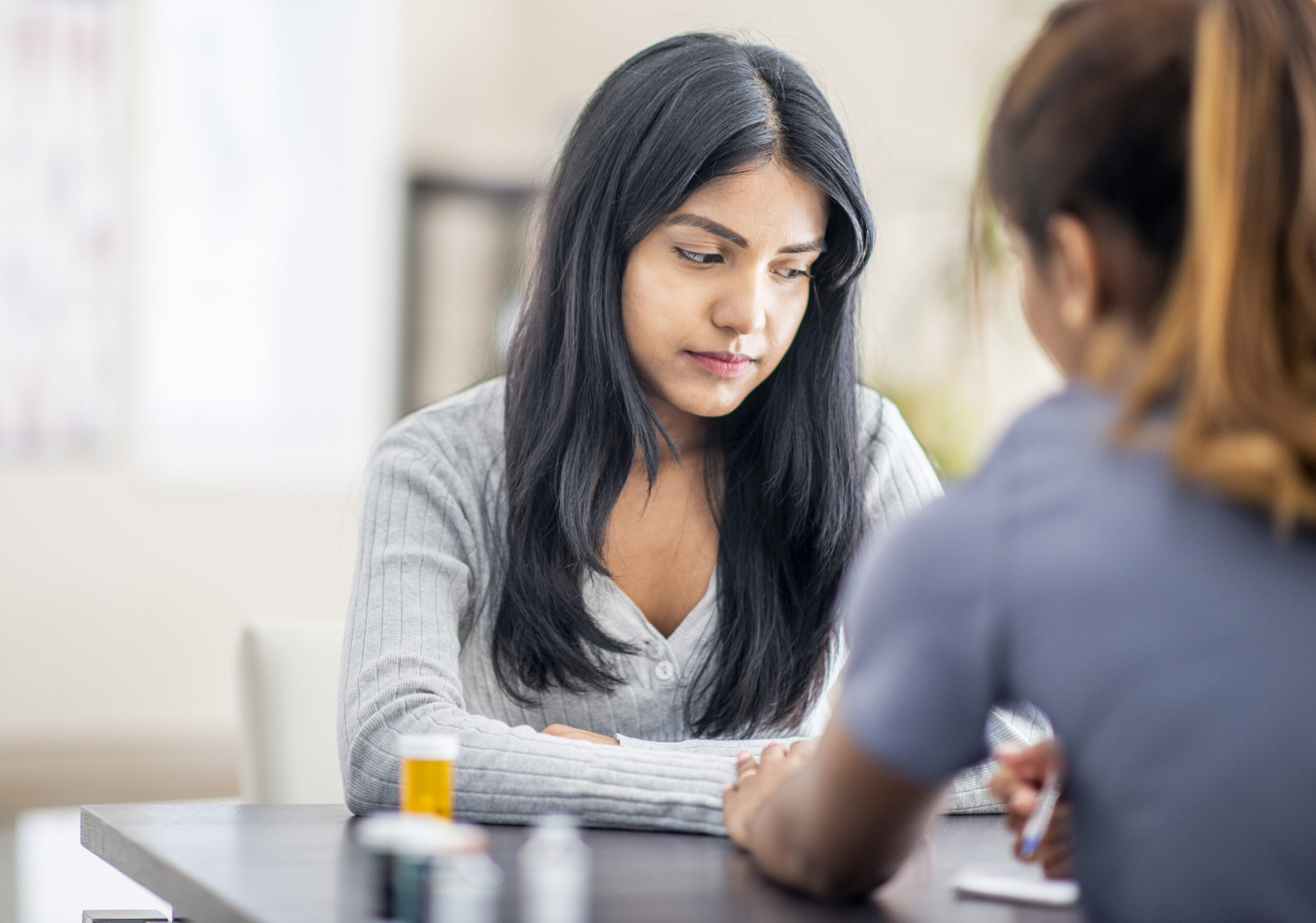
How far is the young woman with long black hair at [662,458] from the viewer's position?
4.25ft

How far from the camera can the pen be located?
0.80 metres

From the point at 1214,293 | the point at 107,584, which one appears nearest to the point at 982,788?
the point at 1214,293

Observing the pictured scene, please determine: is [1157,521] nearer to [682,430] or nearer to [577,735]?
[577,735]

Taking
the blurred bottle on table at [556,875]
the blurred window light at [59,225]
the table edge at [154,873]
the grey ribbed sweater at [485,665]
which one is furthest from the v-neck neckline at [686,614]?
the blurred window light at [59,225]

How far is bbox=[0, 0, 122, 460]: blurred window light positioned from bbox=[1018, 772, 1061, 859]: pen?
397 centimetres

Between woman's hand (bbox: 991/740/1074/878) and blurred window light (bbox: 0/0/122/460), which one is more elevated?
blurred window light (bbox: 0/0/122/460)

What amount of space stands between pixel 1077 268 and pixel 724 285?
2.15 feet

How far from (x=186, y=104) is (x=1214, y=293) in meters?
4.40

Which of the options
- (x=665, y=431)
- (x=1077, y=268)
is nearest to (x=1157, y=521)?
(x=1077, y=268)

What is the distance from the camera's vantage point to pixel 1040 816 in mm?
811

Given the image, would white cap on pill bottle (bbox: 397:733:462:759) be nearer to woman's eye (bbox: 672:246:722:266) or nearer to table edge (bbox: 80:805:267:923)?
table edge (bbox: 80:805:267:923)

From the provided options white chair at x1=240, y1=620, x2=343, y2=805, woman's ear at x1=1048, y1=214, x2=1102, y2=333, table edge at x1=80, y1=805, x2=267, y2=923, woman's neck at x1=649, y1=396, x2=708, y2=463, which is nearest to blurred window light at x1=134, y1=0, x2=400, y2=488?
white chair at x1=240, y1=620, x2=343, y2=805

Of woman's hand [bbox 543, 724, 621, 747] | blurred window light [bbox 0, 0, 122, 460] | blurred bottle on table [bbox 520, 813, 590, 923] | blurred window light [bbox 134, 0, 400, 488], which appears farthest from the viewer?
blurred window light [bbox 134, 0, 400, 488]

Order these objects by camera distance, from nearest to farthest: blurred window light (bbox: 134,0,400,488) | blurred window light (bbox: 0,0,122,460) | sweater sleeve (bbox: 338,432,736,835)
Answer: sweater sleeve (bbox: 338,432,736,835) → blurred window light (bbox: 0,0,122,460) → blurred window light (bbox: 134,0,400,488)
